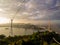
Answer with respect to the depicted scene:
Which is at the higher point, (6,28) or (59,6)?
(59,6)

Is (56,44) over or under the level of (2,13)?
under

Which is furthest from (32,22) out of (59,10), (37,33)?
(59,10)

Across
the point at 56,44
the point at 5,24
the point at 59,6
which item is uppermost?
the point at 59,6

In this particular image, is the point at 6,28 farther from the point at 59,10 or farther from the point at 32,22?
the point at 59,10

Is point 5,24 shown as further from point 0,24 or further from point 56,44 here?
point 56,44

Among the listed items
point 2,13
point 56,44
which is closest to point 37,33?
point 56,44
